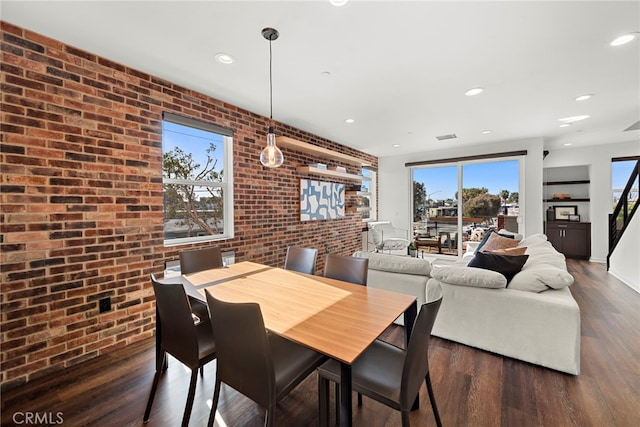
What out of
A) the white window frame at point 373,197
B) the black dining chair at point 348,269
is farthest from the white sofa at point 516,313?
the white window frame at point 373,197

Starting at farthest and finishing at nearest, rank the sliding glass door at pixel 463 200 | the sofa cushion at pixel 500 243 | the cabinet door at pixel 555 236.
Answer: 1. the cabinet door at pixel 555 236
2. the sliding glass door at pixel 463 200
3. the sofa cushion at pixel 500 243

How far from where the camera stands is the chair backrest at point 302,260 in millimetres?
2486

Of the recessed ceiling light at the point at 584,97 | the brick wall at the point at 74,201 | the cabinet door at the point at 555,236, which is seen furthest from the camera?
the cabinet door at the point at 555,236

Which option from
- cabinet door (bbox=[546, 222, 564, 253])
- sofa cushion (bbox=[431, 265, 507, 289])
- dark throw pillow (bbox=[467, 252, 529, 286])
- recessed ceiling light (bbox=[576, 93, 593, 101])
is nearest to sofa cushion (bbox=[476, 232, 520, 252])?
dark throw pillow (bbox=[467, 252, 529, 286])

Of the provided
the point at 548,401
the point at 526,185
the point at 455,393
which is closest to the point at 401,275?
the point at 455,393

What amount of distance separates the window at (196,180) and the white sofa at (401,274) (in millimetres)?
1826

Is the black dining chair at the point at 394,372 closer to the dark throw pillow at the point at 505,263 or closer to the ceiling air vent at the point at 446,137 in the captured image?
the dark throw pillow at the point at 505,263

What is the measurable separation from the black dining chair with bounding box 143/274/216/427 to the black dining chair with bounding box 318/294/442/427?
700 millimetres

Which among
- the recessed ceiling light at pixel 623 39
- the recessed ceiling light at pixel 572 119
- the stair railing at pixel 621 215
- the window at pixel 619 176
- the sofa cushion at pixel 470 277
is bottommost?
the sofa cushion at pixel 470 277

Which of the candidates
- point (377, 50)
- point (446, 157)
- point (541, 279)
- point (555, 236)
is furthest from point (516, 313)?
point (555, 236)

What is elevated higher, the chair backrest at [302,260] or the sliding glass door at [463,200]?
the sliding glass door at [463,200]

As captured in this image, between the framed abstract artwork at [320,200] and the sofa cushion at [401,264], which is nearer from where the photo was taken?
the sofa cushion at [401,264]

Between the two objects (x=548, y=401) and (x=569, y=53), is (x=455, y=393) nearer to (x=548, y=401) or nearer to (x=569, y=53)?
(x=548, y=401)

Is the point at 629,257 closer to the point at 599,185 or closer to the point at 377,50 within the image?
the point at 599,185
